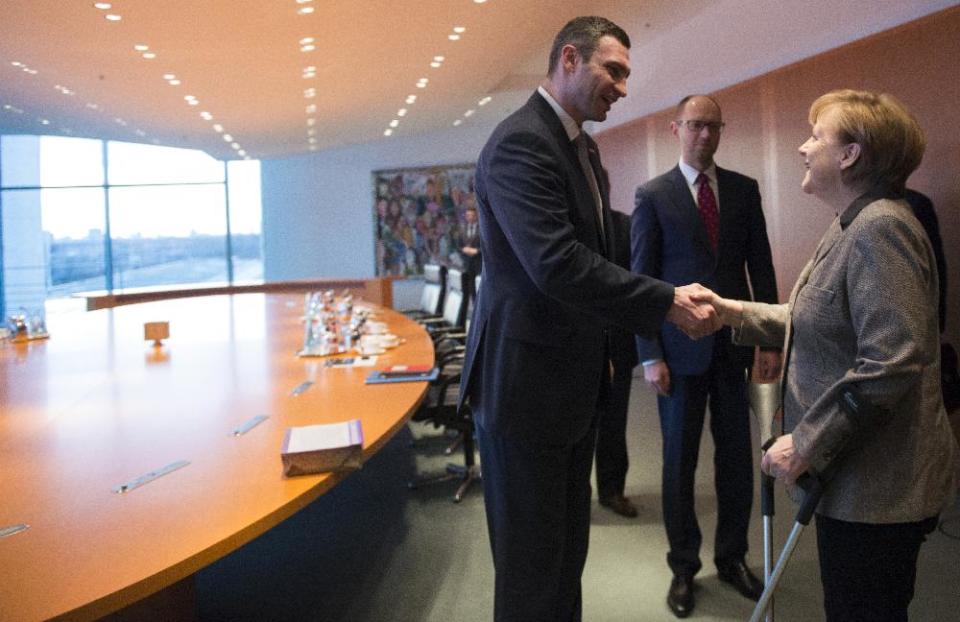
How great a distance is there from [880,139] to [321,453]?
135cm

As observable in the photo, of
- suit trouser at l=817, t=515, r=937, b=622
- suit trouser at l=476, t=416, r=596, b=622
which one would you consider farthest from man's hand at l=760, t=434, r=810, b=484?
suit trouser at l=476, t=416, r=596, b=622

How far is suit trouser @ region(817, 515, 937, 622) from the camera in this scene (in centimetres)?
148

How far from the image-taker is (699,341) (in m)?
2.69

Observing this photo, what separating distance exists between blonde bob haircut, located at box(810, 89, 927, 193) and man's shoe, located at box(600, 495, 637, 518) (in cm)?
246

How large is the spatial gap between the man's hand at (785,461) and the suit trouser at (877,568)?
132 mm

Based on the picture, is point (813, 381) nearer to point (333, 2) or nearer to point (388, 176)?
point (333, 2)

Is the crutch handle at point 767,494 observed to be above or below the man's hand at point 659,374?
below

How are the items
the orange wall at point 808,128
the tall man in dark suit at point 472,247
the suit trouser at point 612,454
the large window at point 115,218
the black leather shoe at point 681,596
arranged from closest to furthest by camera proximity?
1. the black leather shoe at point 681,596
2. the suit trouser at point 612,454
3. the orange wall at point 808,128
4. the tall man in dark suit at point 472,247
5. the large window at point 115,218

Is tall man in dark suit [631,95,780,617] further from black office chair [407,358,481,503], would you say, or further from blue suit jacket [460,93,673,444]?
black office chair [407,358,481,503]

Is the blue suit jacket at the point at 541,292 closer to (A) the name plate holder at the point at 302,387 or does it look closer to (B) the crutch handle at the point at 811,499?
(B) the crutch handle at the point at 811,499

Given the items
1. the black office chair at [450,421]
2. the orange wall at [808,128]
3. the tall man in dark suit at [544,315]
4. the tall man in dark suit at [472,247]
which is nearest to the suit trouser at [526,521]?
the tall man in dark suit at [544,315]

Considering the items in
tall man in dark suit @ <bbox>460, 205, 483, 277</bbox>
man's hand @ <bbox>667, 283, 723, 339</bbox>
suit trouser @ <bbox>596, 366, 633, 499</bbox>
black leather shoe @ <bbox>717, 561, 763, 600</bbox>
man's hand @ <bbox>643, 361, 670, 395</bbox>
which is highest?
tall man in dark suit @ <bbox>460, 205, 483, 277</bbox>

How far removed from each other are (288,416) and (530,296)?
3.75 feet

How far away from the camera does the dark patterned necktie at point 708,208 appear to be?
2.76 metres
